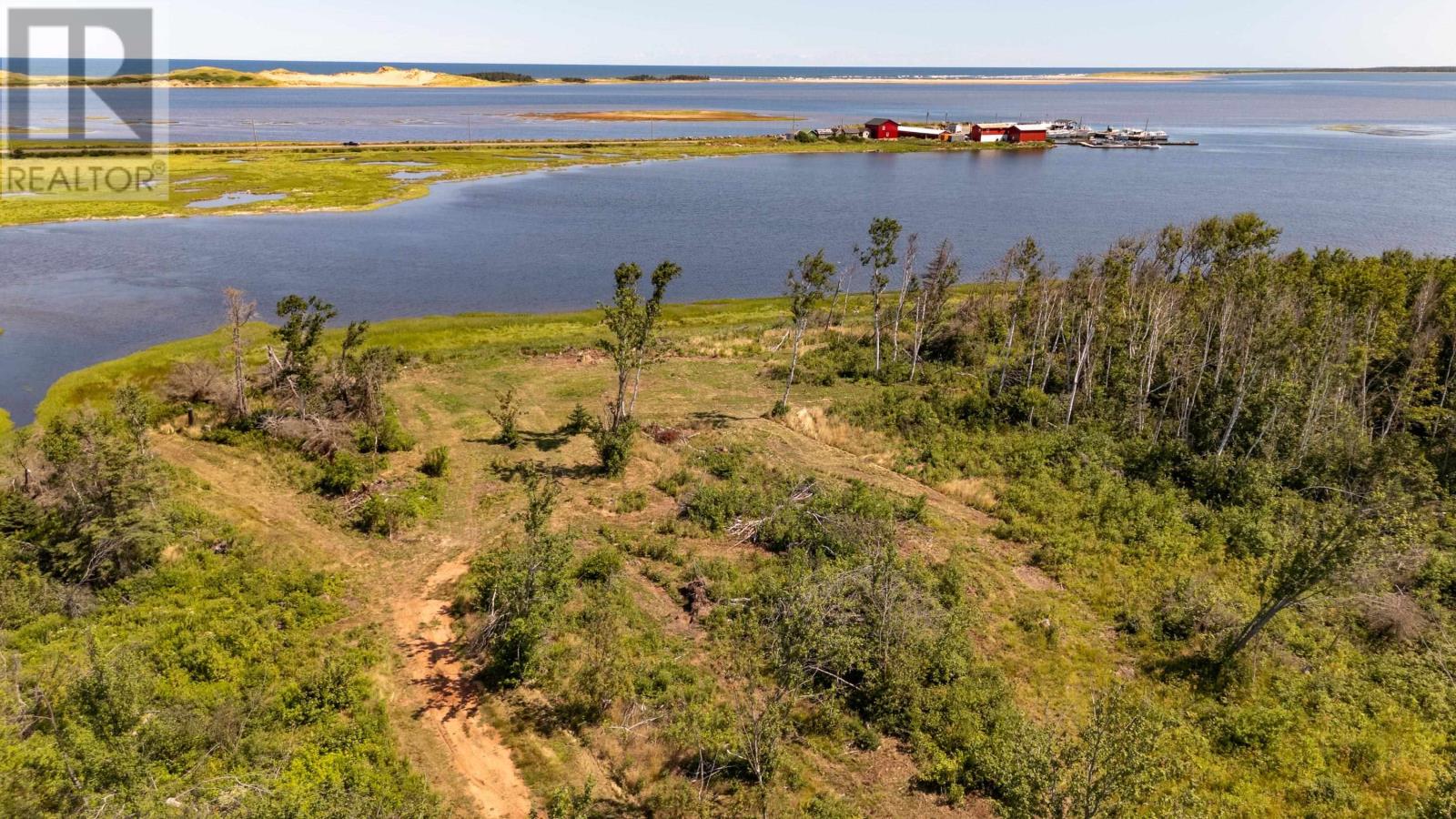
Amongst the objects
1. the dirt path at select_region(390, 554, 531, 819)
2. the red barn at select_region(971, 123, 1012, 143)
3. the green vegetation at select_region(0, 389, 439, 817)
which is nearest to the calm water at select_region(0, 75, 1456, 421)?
the green vegetation at select_region(0, 389, 439, 817)

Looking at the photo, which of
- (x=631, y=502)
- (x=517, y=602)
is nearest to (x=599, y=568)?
(x=517, y=602)

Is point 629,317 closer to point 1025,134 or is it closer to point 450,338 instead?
point 450,338

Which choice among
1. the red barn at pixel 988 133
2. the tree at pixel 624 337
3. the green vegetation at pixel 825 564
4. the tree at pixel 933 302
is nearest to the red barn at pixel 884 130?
the red barn at pixel 988 133

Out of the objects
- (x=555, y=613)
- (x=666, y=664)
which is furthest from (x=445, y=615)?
(x=666, y=664)

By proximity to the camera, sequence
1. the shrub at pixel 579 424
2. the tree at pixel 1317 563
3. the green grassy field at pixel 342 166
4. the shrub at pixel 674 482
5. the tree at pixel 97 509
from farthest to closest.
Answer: the green grassy field at pixel 342 166, the shrub at pixel 579 424, the shrub at pixel 674 482, the tree at pixel 97 509, the tree at pixel 1317 563

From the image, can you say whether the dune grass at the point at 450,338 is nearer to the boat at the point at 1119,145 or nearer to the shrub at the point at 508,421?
the shrub at the point at 508,421

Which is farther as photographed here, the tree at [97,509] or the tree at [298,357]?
the tree at [298,357]

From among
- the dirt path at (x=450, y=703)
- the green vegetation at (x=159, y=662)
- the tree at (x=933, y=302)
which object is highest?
the tree at (x=933, y=302)
